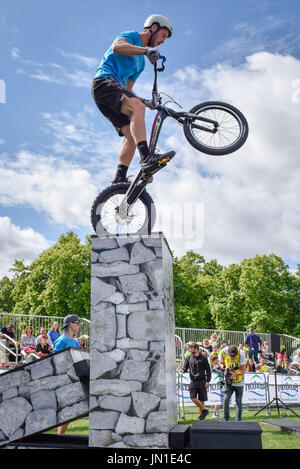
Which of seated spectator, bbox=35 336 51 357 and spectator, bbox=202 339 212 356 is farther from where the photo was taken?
spectator, bbox=202 339 212 356

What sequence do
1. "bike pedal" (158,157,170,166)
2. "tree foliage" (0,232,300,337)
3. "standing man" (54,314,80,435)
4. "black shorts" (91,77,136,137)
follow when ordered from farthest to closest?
"tree foliage" (0,232,300,337)
"standing man" (54,314,80,435)
"black shorts" (91,77,136,137)
"bike pedal" (158,157,170,166)

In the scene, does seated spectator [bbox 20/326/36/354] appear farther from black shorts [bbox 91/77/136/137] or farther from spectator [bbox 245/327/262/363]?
spectator [bbox 245/327/262/363]

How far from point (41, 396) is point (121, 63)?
4.81 metres

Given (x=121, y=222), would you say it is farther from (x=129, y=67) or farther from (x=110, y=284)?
(x=129, y=67)

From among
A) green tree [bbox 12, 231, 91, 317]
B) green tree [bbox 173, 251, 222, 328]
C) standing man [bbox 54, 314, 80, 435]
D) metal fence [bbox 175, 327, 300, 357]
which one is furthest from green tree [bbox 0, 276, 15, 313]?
standing man [bbox 54, 314, 80, 435]

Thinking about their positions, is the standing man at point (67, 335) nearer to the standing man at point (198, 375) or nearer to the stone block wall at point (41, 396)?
the stone block wall at point (41, 396)

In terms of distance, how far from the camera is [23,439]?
6215 millimetres

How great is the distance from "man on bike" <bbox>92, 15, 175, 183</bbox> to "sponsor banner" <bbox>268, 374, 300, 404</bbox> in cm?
1044

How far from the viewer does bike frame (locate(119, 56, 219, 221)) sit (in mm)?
6223

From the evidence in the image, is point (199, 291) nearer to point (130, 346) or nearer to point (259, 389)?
point (259, 389)

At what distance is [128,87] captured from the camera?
691 centimetres

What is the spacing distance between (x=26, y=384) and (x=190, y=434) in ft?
7.63

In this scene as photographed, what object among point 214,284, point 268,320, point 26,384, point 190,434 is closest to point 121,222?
point 26,384

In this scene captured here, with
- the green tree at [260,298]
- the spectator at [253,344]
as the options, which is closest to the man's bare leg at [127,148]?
the spectator at [253,344]
